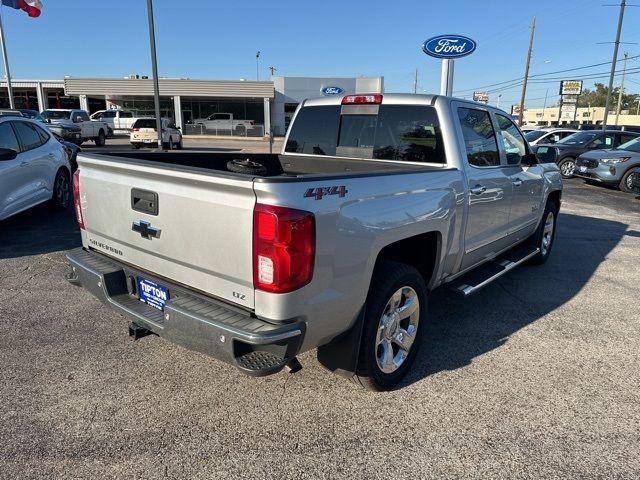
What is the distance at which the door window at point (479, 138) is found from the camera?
13.5 feet

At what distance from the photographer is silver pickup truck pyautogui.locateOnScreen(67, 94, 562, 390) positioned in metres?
2.43

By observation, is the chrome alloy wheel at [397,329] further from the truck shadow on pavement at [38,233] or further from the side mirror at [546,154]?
the truck shadow on pavement at [38,233]

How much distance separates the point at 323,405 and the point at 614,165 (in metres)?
14.0

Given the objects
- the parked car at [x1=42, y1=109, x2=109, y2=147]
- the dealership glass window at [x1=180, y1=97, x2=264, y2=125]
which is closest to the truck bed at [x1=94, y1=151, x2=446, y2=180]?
the parked car at [x1=42, y1=109, x2=109, y2=147]

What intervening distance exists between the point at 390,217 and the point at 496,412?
1.44 m

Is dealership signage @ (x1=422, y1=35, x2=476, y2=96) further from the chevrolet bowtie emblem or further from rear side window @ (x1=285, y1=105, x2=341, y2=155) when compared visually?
the chevrolet bowtie emblem

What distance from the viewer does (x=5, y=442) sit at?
2.68 m

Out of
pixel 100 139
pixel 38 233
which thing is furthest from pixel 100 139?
pixel 38 233

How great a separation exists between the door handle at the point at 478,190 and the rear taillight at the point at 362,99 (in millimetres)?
1127

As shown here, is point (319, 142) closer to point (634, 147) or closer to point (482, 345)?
point (482, 345)

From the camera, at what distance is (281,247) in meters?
2.35

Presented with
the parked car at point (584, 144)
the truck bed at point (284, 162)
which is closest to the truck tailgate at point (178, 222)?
the truck bed at point (284, 162)

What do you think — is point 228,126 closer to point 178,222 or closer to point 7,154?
point 7,154

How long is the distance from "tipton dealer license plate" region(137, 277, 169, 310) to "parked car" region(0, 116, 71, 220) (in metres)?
4.78
